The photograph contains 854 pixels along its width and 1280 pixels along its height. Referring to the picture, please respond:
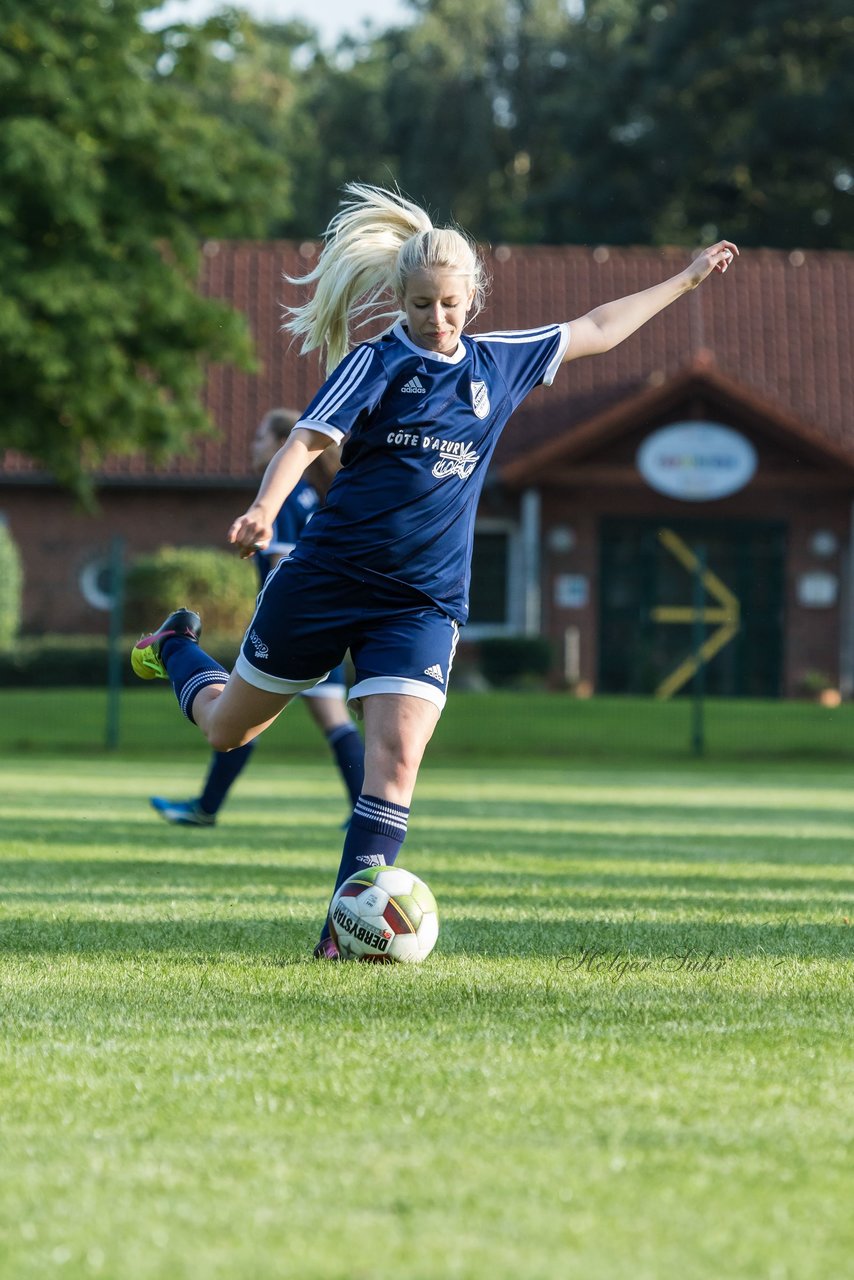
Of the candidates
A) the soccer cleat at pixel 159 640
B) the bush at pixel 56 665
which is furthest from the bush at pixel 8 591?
the soccer cleat at pixel 159 640

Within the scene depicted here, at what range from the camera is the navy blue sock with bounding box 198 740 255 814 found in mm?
9094

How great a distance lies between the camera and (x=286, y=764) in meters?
19.7

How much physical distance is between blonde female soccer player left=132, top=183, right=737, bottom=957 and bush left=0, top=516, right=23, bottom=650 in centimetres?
2306

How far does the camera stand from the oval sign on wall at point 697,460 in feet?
97.4

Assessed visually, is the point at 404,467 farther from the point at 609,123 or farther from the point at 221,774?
the point at 609,123

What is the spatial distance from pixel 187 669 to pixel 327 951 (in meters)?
1.33

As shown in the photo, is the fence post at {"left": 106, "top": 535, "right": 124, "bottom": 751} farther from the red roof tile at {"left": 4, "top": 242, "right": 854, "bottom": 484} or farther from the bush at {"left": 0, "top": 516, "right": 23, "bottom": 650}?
the red roof tile at {"left": 4, "top": 242, "right": 854, "bottom": 484}

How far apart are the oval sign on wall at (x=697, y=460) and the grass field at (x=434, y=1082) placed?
22617mm

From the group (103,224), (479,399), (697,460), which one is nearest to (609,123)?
(697,460)

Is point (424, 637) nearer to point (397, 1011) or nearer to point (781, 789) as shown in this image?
point (397, 1011)

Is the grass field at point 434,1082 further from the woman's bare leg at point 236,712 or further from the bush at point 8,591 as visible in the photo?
the bush at point 8,591

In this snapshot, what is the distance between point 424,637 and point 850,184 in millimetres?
39862

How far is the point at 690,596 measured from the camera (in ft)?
91.9

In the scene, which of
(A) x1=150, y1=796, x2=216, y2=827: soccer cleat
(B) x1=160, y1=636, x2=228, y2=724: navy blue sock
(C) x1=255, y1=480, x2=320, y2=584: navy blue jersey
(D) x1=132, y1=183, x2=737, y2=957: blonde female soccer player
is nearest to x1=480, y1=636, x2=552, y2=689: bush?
(A) x1=150, y1=796, x2=216, y2=827: soccer cleat
